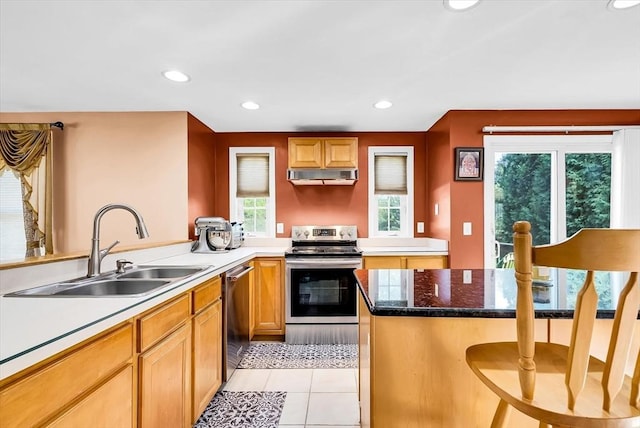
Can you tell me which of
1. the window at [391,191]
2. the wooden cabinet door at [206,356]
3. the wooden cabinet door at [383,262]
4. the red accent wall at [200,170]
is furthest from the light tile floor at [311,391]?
the window at [391,191]

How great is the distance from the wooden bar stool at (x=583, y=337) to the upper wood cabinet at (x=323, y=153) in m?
2.85

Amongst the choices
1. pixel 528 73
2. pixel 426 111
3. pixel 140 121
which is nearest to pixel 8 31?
pixel 140 121

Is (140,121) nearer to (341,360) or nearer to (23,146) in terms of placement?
(23,146)

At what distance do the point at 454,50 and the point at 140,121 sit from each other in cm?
287

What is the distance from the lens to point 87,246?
10.3 feet

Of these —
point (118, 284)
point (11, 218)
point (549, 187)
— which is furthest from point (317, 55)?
point (11, 218)

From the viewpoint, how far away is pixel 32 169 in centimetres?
307

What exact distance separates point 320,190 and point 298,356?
6.30ft

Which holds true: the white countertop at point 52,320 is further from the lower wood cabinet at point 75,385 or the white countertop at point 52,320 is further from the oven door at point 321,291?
the oven door at point 321,291

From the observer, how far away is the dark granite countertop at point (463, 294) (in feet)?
3.64

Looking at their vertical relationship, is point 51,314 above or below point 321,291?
above

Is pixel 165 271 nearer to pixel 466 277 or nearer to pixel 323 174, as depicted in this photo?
pixel 466 277

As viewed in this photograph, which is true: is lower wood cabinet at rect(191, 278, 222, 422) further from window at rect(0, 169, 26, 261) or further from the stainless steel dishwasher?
window at rect(0, 169, 26, 261)

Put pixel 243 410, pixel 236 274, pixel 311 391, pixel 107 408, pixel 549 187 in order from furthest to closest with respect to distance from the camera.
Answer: pixel 549 187 < pixel 236 274 < pixel 311 391 < pixel 243 410 < pixel 107 408
